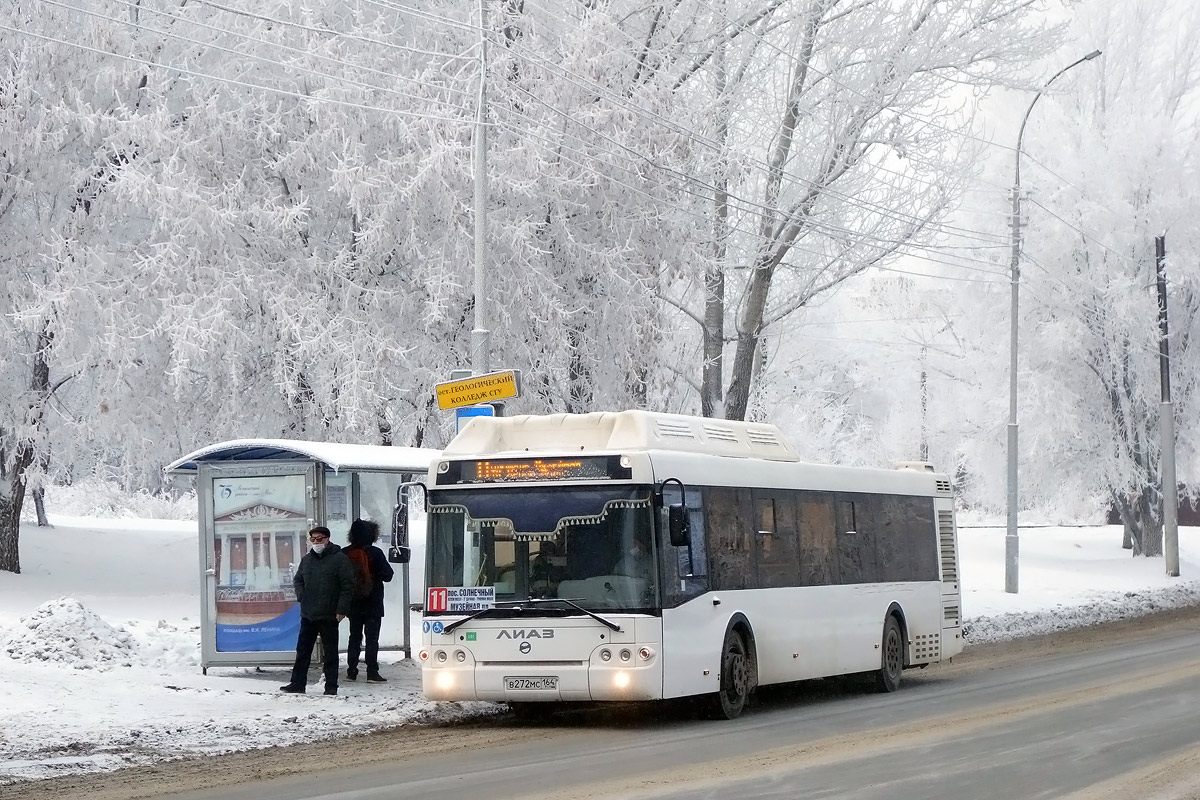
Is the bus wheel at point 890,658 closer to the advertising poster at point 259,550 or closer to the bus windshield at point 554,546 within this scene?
the bus windshield at point 554,546

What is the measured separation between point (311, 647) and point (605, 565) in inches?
133

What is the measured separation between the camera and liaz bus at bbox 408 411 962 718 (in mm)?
15016

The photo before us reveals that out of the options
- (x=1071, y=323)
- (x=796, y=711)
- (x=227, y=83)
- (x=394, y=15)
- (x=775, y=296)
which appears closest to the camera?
(x=796, y=711)

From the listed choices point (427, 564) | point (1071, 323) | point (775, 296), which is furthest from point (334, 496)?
point (1071, 323)

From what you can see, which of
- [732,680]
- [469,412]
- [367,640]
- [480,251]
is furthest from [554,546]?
[480,251]

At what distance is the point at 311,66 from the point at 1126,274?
27.7 m

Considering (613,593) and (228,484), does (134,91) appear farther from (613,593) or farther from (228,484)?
(613,593)

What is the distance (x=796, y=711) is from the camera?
17031 millimetres

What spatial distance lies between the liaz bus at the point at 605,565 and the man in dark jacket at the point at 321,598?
1376mm

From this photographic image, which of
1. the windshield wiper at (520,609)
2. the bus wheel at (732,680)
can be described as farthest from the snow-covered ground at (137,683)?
the bus wheel at (732,680)

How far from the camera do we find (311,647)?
1677cm

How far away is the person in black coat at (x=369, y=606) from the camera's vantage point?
694 inches

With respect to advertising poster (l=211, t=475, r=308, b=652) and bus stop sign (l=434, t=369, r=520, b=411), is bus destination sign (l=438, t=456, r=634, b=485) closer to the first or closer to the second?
advertising poster (l=211, t=475, r=308, b=652)

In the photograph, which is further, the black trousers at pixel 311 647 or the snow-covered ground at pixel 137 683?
the black trousers at pixel 311 647
